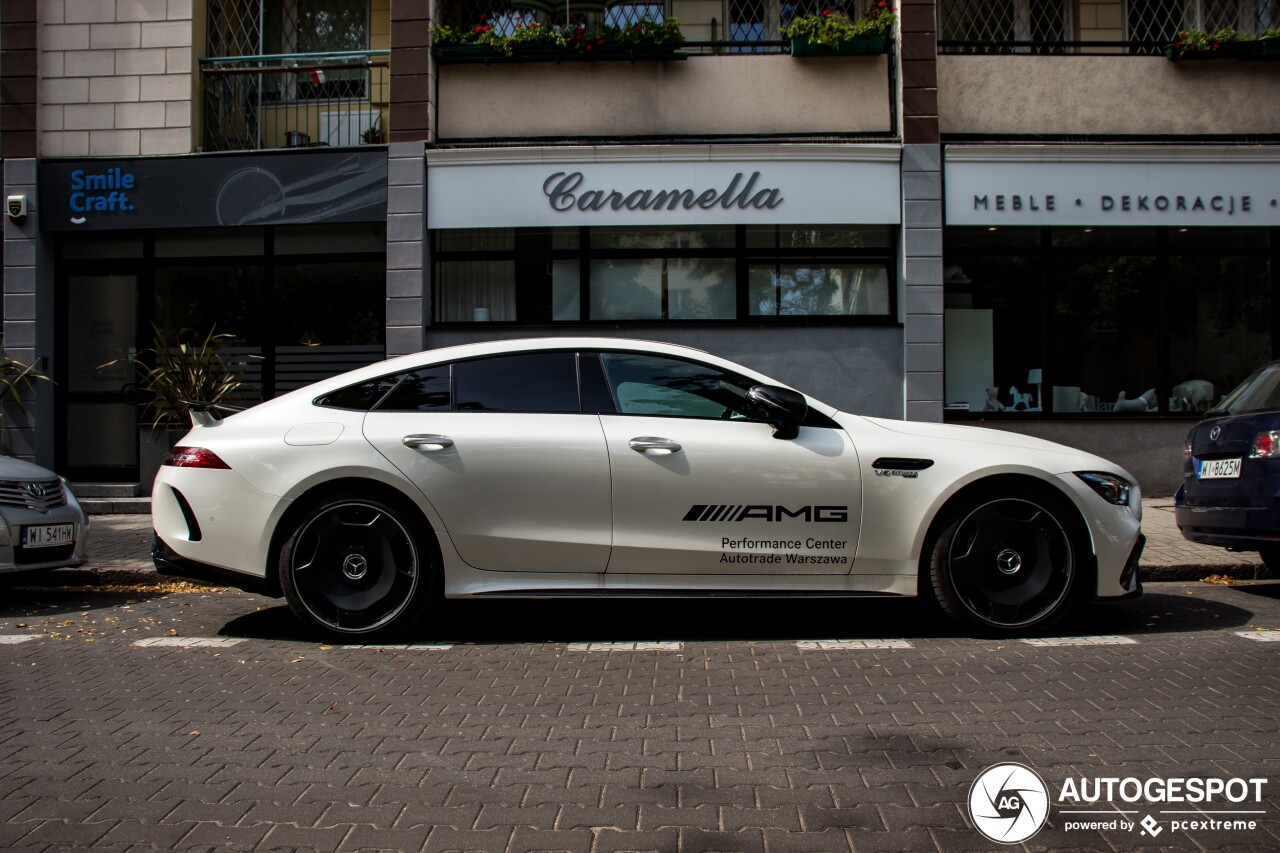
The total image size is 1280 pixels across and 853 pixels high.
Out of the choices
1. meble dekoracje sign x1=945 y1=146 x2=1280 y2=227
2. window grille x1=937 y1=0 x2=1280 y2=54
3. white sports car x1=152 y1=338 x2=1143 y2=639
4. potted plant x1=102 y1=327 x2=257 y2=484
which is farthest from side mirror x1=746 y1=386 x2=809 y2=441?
window grille x1=937 y1=0 x2=1280 y2=54

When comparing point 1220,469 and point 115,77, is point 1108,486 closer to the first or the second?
point 1220,469

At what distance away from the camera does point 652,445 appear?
17.2 ft

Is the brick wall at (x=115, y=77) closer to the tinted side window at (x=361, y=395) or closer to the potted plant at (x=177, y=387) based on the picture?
the potted plant at (x=177, y=387)

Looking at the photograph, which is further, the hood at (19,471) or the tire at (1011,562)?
the hood at (19,471)

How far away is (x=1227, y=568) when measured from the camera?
7574 mm

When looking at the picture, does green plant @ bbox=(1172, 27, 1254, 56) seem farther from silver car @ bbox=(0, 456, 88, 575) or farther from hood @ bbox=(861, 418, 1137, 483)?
silver car @ bbox=(0, 456, 88, 575)

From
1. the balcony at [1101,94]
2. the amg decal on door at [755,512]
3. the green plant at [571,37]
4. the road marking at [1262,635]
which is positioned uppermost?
the green plant at [571,37]

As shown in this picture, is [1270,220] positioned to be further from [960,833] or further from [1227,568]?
[960,833]

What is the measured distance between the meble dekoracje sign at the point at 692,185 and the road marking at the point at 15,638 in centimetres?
754

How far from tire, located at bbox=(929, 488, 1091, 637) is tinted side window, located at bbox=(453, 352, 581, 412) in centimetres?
208

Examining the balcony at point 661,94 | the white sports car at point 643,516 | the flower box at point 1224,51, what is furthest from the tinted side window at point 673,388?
the flower box at point 1224,51

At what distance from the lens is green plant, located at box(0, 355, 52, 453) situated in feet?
40.5

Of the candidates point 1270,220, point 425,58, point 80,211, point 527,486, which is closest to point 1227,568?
point 527,486
